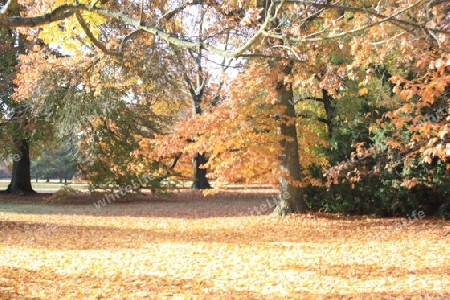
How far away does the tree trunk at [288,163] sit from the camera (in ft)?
38.0

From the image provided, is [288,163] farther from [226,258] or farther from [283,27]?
[226,258]

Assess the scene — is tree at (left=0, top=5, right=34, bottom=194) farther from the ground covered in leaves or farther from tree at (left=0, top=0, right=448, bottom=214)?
tree at (left=0, top=0, right=448, bottom=214)

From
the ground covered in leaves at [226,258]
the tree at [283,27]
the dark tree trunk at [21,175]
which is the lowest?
the ground covered in leaves at [226,258]

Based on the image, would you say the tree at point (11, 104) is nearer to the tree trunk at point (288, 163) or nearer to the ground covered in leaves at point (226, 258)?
the ground covered in leaves at point (226, 258)

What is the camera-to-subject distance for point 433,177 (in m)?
11.6

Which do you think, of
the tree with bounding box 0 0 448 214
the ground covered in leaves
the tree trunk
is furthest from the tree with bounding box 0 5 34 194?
the tree trunk

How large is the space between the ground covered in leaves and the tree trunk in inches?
17.0

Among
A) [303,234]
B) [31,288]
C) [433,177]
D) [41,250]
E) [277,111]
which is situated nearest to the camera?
[31,288]

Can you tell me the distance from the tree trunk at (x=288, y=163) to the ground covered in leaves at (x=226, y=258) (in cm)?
43

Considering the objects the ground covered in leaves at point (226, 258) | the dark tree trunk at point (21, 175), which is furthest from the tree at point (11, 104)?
the ground covered in leaves at point (226, 258)

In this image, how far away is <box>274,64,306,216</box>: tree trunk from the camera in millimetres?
11570

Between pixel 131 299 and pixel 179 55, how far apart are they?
1115 centimetres

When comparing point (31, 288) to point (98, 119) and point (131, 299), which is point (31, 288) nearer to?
point (131, 299)

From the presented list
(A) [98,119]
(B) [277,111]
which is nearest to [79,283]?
(B) [277,111]
